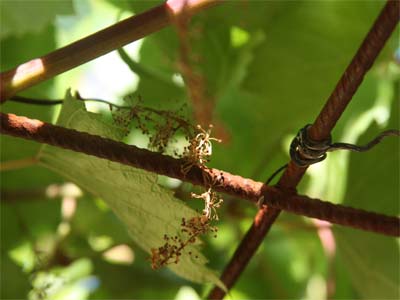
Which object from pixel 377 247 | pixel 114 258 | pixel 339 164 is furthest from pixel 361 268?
pixel 114 258

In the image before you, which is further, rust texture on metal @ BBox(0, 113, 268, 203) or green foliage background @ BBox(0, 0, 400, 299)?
green foliage background @ BBox(0, 0, 400, 299)

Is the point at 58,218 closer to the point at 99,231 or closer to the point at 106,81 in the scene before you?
the point at 99,231

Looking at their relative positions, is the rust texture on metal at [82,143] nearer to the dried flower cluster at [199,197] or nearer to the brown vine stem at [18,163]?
the dried flower cluster at [199,197]

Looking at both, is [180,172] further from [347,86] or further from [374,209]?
[374,209]

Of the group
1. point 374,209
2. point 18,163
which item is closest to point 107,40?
point 18,163

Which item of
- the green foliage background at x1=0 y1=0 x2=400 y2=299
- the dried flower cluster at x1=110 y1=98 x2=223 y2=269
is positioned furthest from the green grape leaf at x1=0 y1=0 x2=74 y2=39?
the dried flower cluster at x1=110 y1=98 x2=223 y2=269

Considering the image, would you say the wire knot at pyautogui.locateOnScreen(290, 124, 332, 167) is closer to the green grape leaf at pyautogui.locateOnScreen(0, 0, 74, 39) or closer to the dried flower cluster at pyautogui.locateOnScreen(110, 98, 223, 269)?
the dried flower cluster at pyautogui.locateOnScreen(110, 98, 223, 269)

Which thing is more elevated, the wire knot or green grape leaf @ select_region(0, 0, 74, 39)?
green grape leaf @ select_region(0, 0, 74, 39)
